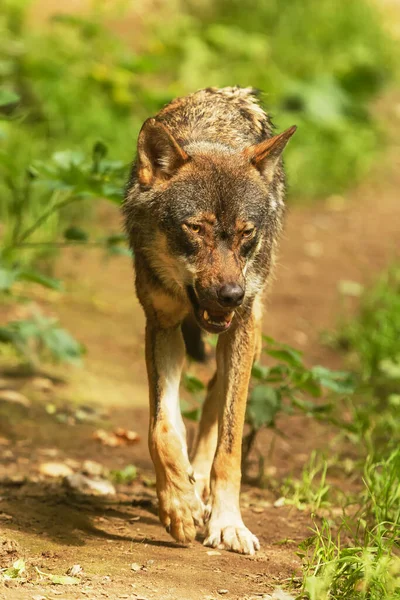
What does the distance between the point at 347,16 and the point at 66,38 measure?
16.6ft

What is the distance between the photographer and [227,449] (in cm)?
471

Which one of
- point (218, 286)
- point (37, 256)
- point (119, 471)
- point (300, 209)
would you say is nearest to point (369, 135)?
point (300, 209)

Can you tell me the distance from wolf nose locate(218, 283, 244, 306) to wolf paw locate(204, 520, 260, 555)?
1.07m

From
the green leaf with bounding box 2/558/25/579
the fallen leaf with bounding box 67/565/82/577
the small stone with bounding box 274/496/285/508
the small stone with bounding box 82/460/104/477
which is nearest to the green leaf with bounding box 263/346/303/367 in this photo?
the small stone with bounding box 274/496/285/508

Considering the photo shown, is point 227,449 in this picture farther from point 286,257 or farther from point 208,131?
point 286,257

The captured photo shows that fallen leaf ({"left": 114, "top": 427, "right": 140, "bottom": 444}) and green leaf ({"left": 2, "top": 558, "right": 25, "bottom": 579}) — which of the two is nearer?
green leaf ({"left": 2, "top": 558, "right": 25, "bottom": 579})

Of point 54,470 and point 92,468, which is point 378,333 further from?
point 54,470

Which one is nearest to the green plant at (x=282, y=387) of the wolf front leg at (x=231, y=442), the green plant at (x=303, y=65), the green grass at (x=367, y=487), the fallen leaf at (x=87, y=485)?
the green grass at (x=367, y=487)

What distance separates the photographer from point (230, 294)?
4.23 metres

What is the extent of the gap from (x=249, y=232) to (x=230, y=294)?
42cm

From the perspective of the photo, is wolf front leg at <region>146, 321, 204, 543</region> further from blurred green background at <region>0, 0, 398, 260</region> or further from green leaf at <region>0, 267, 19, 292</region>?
blurred green background at <region>0, 0, 398, 260</region>

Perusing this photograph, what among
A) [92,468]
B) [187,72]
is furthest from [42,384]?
[187,72]

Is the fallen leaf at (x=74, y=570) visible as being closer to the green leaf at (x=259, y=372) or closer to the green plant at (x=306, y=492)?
the green plant at (x=306, y=492)

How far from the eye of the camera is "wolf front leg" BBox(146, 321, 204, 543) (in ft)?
14.5
